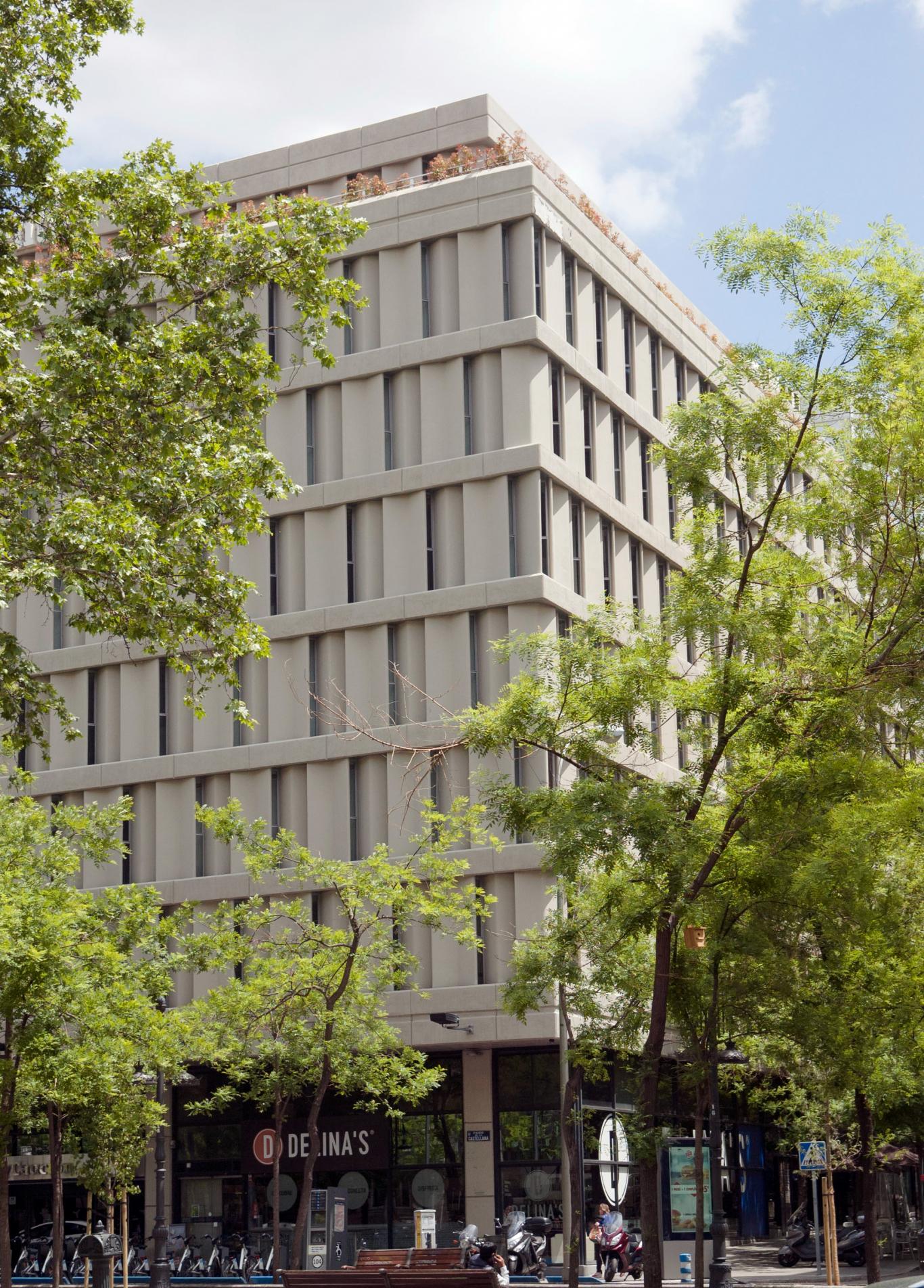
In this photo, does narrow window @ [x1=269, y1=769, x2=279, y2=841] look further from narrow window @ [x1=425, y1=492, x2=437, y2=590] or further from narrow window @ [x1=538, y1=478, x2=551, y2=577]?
narrow window @ [x1=538, y1=478, x2=551, y2=577]

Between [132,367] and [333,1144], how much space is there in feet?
94.9

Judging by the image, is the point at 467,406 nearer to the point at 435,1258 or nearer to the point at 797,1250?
the point at 435,1258

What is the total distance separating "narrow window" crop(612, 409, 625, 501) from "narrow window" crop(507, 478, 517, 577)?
481 cm

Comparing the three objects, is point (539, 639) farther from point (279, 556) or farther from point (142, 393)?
point (279, 556)

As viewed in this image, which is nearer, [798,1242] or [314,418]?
[798,1242]

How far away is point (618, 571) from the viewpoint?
42656mm

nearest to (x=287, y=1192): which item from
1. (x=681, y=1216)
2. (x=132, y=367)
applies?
(x=681, y=1216)

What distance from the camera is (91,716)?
44.2 meters

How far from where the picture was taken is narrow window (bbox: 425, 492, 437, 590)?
1587 inches

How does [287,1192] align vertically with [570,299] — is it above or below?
below

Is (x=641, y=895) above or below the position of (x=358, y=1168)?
above

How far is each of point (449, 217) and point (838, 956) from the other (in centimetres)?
2670

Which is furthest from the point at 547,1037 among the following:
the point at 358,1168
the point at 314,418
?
the point at 314,418

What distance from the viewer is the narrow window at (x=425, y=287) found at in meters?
41.8
